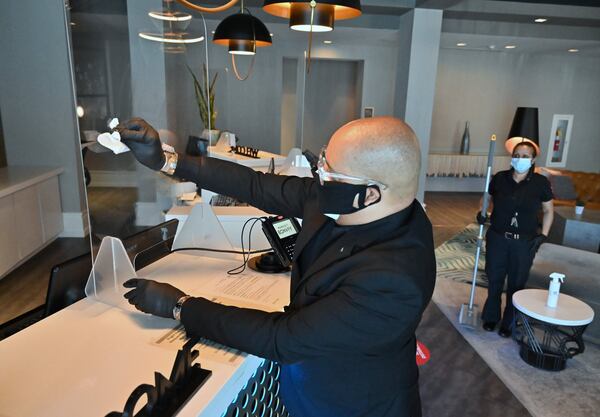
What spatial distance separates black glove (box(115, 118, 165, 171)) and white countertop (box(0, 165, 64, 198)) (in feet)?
10.1

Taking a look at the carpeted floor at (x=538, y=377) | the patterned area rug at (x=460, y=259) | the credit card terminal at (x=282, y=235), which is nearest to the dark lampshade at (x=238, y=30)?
the credit card terminal at (x=282, y=235)

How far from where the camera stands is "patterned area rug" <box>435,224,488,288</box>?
4242mm

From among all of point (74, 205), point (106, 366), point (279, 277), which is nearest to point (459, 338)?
point (279, 277)

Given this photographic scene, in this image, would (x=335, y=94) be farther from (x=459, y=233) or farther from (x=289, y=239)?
(x=289, y=239)

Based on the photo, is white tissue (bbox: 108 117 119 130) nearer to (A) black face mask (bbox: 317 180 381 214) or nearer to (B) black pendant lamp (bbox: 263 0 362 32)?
(A) black face mask (bbox: 317 180 381 214)

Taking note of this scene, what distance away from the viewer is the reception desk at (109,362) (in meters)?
0.85

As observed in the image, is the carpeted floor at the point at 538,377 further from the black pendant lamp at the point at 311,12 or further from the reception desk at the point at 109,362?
the black pendant lamp at the point at 311,12

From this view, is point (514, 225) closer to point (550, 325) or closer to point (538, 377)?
point (550, 325)

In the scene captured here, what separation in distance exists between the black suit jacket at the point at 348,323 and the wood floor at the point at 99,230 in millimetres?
404

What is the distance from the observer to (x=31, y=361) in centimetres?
97

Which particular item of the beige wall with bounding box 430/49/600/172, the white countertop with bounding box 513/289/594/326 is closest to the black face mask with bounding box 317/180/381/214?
the white countertop with bounding box 513/289/594/326

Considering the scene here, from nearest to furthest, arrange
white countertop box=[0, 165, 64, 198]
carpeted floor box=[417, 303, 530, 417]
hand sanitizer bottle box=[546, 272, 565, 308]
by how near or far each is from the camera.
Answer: carpeted floor box=[417, 303, 530, 417] → hand sanitizer bottle box=[546, 272, 565, 308] → white countertop box=[0, 165, 64, 198]

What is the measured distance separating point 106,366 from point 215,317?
0.84 ft

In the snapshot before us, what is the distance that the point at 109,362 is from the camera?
3.19ft
